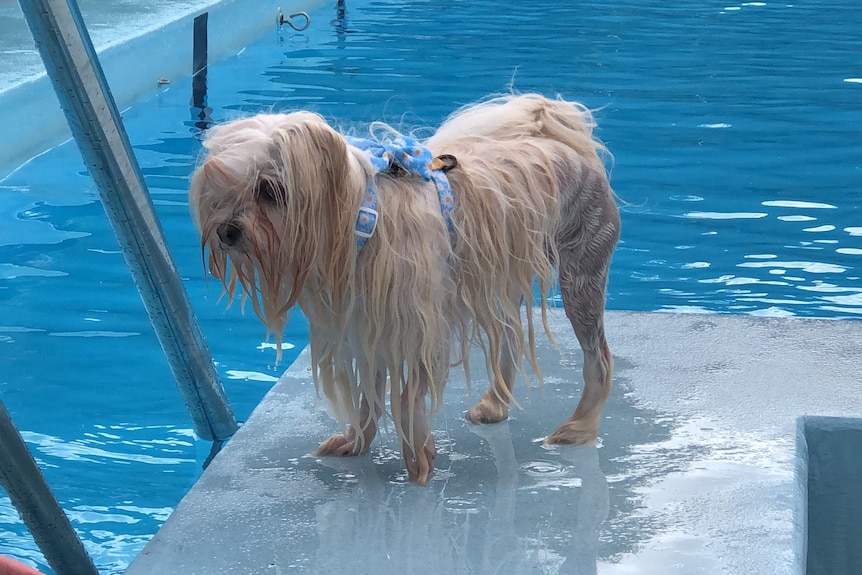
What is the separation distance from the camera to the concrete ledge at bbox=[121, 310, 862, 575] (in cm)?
243

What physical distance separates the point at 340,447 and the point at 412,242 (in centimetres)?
67

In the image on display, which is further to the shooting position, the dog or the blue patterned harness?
the blue patterned harness

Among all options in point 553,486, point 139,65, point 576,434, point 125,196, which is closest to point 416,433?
point 553,486

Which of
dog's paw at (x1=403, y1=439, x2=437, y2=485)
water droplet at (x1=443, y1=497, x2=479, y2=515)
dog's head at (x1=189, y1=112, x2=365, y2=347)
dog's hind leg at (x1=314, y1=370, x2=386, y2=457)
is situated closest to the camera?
dog's head at (x1=189, y1=112, x2=365, y2=347)

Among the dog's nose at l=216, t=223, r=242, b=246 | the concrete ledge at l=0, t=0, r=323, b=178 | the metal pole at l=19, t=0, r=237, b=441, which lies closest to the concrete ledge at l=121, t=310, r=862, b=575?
the metal pole at l=19, t=0, r=237, b=441

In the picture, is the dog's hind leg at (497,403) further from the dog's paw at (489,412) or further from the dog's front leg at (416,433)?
the dog's front leg at (416,433)

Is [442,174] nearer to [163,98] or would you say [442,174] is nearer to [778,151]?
[778,151]

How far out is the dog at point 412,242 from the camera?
2275mm

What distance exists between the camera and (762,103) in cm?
812

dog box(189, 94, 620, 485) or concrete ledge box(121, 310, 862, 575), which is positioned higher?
dog box(189, 94, 620, 485)

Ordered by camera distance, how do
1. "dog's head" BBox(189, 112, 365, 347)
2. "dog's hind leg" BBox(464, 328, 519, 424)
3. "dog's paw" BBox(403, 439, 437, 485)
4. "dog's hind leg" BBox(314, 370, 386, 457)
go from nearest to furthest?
"dog's head" BBox(189, 112, 365, 347) → "dog's paw" BBox(403, 439, 437, 485) → "dog's hind leg" BBox(314, 370, 386, 457) → "dog's hind leg" BBox(464, 328, 519, 424)

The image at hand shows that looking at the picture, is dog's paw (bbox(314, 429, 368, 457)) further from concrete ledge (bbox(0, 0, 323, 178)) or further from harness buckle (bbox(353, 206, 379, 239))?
concrete ledge (bbox(0, 0, 323, 178))

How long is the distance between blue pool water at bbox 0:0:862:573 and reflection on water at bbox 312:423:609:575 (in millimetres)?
147

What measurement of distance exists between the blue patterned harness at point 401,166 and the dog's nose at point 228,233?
251mm
